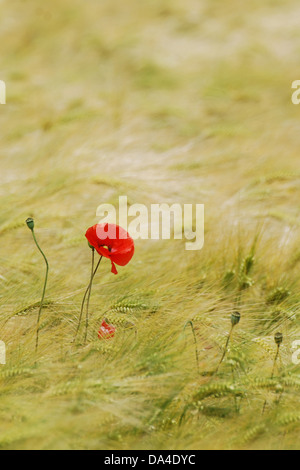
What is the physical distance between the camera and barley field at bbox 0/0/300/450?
0.97 m

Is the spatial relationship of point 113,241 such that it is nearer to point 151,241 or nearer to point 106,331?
point 106,331

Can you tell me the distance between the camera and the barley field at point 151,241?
974 mm

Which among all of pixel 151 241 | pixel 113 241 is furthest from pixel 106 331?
pixel 151 241

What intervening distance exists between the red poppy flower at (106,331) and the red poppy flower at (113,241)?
135 mm

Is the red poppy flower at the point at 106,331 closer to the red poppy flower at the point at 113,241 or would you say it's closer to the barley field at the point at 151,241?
the barley field at the point at 151,241

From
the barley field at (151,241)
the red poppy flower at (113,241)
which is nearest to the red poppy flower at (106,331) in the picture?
the barley field at (151,241)

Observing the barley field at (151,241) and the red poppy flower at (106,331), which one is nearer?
the barley field at (151,241)

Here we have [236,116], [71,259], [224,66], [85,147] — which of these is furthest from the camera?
[224,66]

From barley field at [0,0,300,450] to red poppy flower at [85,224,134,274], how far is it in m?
0.15

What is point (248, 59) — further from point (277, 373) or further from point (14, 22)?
point (277, 373)

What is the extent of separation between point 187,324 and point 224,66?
2024 millimetres

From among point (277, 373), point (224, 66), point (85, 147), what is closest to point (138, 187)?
point (85, 147)

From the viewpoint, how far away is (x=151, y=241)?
152 cm
